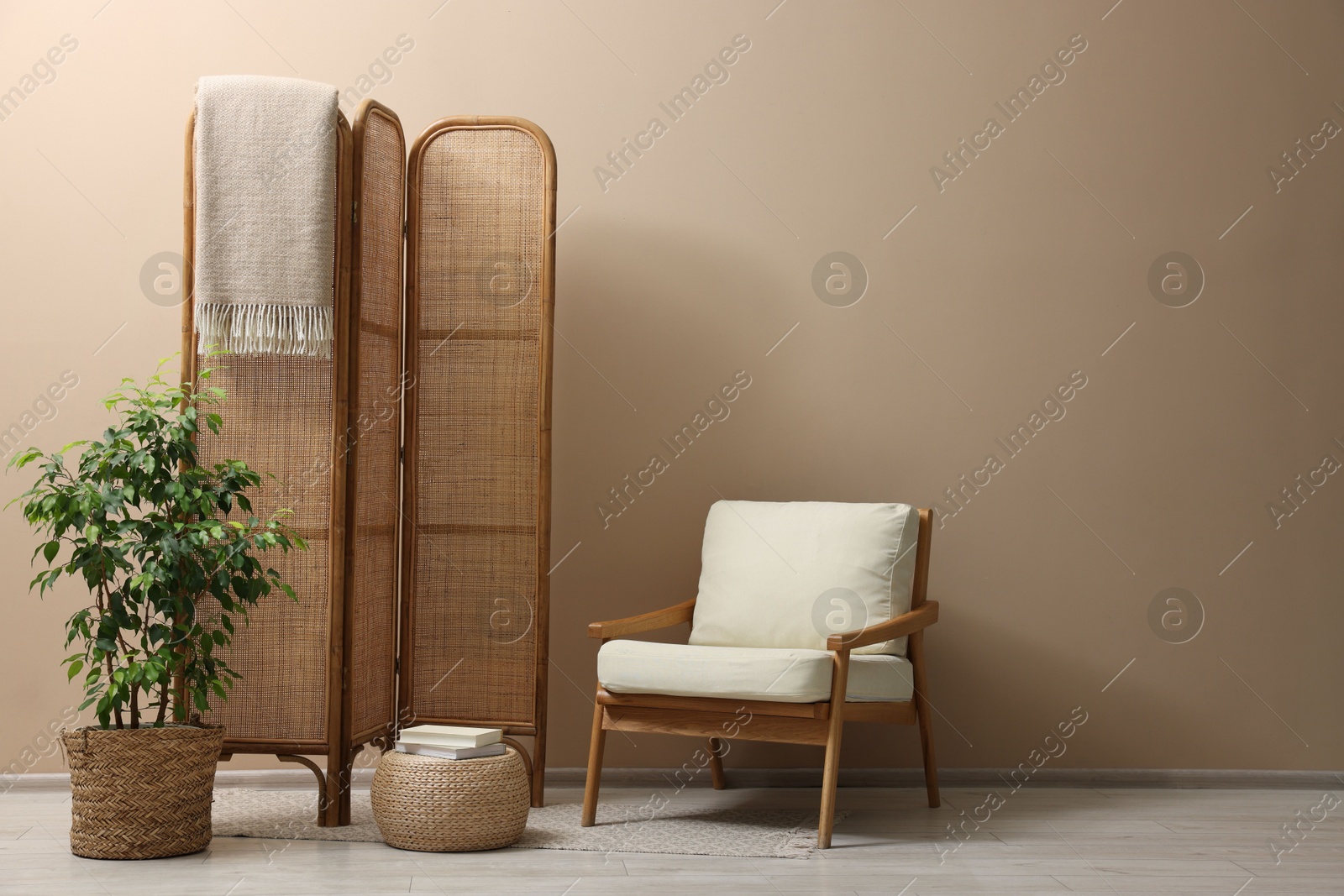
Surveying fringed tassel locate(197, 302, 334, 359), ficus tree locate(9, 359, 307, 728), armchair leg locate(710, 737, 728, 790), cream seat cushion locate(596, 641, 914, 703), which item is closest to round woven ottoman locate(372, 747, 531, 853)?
cream seat cushion locate(596, 641, 914, 703)

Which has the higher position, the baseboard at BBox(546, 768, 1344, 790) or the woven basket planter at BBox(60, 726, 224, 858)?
the woven basket planter at BBox(60, 726, 224, 858)

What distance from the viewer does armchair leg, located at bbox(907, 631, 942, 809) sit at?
3205 millimetres

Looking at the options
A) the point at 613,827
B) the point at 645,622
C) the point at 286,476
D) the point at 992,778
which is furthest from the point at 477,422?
the point at 992,778

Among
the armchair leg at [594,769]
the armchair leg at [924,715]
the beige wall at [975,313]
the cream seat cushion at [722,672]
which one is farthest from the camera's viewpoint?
the beige wall at [975,313]

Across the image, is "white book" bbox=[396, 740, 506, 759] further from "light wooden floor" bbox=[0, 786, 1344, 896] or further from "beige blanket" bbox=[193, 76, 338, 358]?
"beige blanket" bbox=[193, 76, 338, 358]

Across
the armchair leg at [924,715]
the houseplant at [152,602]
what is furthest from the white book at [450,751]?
the armchair leg at [924,715]

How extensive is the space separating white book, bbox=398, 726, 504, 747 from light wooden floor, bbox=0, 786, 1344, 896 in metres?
0.27

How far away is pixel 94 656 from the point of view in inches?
104

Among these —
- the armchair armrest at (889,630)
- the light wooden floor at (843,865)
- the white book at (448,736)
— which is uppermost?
the armchair armrest at (889,630)

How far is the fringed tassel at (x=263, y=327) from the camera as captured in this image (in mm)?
2941

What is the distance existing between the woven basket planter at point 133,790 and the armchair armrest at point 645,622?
41.0 inches

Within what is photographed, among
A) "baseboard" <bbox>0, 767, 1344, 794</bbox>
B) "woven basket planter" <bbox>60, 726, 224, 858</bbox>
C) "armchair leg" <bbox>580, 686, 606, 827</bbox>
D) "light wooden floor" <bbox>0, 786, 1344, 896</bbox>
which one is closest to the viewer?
"light wooden floor" <bbox>0, 786, 1344, 896</bbox>

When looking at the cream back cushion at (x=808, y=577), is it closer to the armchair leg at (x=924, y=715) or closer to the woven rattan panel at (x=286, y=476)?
the armchair leg at (x=924, y=715)

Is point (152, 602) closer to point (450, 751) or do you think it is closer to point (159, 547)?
point (159, 547)
